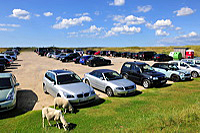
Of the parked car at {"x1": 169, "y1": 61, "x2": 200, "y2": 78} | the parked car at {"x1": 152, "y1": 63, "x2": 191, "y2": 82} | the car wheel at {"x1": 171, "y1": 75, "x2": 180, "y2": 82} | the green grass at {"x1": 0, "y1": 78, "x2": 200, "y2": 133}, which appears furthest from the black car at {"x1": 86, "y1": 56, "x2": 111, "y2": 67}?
the green grass at {"x1": 0, "y1": 78, "x2": 200, "y2": 133}

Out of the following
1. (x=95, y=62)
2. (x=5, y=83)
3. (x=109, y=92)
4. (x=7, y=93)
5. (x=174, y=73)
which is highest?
(x=95, y=62)

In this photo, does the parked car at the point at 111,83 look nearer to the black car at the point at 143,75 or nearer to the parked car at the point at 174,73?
the black car at the point at 143,75

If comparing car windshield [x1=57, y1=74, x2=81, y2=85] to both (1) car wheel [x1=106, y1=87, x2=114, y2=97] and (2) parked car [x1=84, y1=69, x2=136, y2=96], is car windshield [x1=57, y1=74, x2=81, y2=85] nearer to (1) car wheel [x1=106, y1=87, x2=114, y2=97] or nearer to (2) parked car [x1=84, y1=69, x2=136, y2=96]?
(2) parked car [x1=84, y1=69, x2=136, y2=96]

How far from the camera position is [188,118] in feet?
18.3

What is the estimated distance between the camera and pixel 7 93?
Answer: 7.11 metres

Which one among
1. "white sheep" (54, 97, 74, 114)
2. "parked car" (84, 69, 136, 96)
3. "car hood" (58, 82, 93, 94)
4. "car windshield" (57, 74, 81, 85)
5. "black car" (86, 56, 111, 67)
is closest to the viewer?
"white sheep" (54, 97, 74, 114)

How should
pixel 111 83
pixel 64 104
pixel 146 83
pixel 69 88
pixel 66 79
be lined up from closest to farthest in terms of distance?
pixel 64 104 < pixel 69 88 < pixel 66 79 < pixel 111 83 < pixel 146 83

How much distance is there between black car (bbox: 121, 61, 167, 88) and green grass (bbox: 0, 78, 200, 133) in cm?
236

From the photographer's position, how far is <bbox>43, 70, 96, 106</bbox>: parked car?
24.5 ft

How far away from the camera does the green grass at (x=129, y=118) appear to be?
208 inches

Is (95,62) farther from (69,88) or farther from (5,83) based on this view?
(5,83)

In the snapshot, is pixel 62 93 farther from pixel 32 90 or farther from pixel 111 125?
pixel 32 90


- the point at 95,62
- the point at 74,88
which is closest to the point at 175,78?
the point at 74,88

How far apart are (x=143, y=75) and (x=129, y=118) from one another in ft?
18.7
